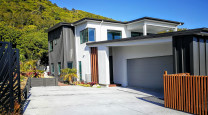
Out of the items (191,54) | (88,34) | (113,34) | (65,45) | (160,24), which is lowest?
(191,54)

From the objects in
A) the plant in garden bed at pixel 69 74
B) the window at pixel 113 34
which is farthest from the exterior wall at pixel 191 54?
the plant in garden bed at pixel 69 74

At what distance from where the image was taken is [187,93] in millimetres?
7051

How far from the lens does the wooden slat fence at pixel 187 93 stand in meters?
6.48

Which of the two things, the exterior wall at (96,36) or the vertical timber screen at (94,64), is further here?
the exterior wall at (96,36)

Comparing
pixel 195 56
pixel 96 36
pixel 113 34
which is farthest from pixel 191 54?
pixel 113 34

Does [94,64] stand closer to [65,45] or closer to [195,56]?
[65,45]

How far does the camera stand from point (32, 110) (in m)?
7.20

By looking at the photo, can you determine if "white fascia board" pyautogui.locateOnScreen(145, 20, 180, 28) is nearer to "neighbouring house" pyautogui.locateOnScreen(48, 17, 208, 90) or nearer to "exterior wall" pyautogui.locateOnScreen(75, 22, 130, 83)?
"neighbouring house" pyautogui.locateOnScreen(48, 17, 208, 90)

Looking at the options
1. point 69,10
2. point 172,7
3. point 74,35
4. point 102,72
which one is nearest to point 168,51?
point 102,72

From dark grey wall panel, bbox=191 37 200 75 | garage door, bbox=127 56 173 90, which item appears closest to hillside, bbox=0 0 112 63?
garage door, bbox=127 56 173 90

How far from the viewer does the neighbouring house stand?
8.48m

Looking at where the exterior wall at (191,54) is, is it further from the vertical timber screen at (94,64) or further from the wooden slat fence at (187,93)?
the vertical timber screen at (94,64)

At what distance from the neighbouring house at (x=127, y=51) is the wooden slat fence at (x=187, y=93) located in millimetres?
1248

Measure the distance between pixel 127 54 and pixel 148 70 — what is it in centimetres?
230
